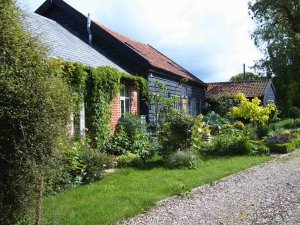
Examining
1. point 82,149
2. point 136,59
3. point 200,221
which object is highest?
point 136,59

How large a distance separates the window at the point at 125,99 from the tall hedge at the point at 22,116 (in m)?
11.1

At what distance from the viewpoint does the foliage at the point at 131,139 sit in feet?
48.3

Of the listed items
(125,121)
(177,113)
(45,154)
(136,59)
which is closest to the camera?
(45,154)

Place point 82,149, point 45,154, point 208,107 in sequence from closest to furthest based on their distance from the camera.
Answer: point 45,154 < point 82,149 < point 208,107

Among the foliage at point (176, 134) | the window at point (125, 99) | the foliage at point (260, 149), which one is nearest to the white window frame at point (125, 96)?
the window at point (125, 99)

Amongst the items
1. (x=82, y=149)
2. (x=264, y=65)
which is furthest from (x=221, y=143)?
(x=264, y=65)

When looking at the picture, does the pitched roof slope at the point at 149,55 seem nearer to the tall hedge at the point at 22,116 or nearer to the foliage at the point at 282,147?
the foliage at the point at 282,147

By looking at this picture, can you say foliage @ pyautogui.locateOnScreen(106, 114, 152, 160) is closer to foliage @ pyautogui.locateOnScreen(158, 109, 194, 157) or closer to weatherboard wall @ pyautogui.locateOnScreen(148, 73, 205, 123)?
foliage @ pyautogui.locateOnScreen(158, 109, 194, 157)

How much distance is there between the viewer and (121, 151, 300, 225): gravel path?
6.92 meters

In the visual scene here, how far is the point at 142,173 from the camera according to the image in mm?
11422

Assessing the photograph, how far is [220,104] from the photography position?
30.4 metres

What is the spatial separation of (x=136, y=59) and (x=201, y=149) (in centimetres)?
550

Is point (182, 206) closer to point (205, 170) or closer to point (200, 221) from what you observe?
point (200, 221)

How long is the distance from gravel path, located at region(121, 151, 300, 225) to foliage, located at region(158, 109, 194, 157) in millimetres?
2635
